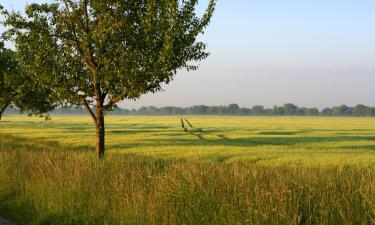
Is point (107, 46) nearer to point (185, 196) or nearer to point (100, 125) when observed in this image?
point (100, 125)

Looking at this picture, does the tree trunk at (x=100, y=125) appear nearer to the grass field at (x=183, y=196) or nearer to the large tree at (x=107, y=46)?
the large tree at (x=107, y=46)

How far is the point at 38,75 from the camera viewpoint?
2127 cm

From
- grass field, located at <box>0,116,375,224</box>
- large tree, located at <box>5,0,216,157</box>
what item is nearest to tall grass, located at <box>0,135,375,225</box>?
grass field, located at <box>0,116,375,224</box>

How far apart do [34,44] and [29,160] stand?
6670 mm

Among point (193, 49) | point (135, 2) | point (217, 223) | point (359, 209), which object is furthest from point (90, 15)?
point (359, 209)

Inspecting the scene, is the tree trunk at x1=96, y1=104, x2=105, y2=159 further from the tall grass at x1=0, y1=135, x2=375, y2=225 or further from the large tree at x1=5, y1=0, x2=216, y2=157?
the tall grass at x1=0, y1=135, x2=375, y2=225

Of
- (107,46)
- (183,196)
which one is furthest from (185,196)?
(107,46)

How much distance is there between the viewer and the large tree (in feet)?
62.5

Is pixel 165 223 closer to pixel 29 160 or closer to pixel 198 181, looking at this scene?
pixel 198 181

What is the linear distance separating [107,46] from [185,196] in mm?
12137

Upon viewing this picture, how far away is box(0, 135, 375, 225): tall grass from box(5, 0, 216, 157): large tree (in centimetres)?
561

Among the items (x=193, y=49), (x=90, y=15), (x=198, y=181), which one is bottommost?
(x=198, y=181)

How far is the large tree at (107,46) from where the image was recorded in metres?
19.1

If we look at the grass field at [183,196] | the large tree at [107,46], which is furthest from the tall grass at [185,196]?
the large tree at [107,46]
